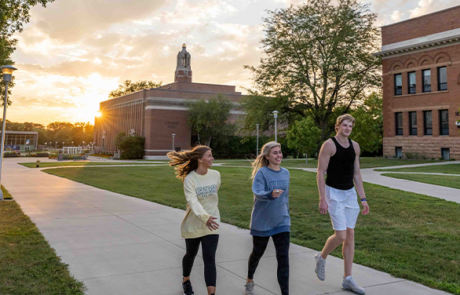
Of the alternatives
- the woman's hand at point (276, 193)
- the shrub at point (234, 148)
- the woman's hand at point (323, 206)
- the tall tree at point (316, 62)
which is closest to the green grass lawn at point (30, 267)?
the woman's hand at point (276, 193)

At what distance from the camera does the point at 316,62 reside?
35812 millimetres

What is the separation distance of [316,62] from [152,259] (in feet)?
108

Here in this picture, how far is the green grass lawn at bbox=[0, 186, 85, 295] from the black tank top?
3251 mm

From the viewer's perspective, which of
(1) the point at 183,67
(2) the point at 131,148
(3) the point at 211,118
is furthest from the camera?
(1) the point at 183,67

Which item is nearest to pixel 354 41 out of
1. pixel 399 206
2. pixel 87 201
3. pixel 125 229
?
pixel 399 206

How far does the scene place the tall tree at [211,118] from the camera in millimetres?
56656

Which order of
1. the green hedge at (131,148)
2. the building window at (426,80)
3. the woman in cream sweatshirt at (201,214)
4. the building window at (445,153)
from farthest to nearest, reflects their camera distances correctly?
1. the green hedge at (131,148)
2. the building window at (426,80)
3. the building window at (445,153)
4. the woman in cream sweatshirt at (201,214)

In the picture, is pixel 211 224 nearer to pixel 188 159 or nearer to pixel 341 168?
pixel 188 159

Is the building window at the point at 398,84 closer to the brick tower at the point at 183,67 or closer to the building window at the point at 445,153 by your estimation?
the building window at the point at 445,153

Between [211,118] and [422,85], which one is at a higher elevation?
[422,85]

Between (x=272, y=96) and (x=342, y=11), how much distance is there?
10.1 metres

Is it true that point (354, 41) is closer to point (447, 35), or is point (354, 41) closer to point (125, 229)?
point (447, 35)

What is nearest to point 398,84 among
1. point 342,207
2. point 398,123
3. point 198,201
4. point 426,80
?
point 426,80

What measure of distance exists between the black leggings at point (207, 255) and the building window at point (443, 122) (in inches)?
1324
